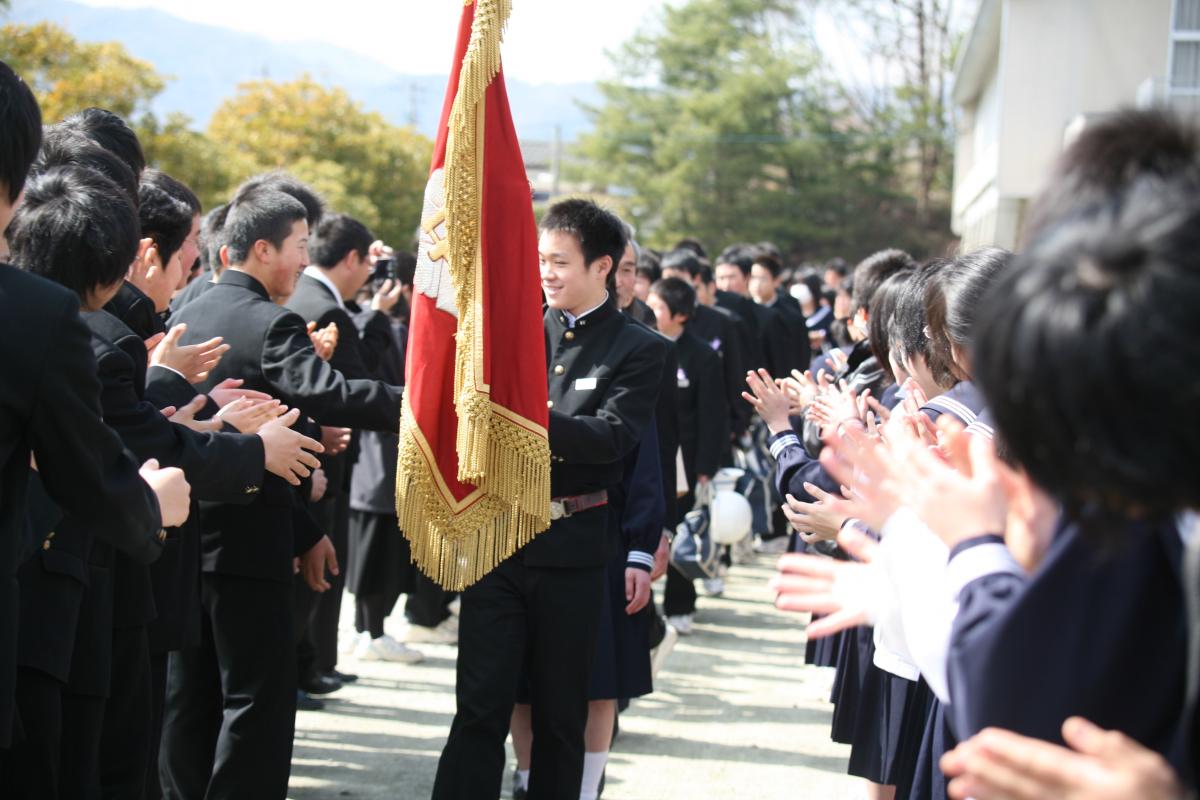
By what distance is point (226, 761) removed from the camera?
4055 mm

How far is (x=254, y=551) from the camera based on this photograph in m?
4.14

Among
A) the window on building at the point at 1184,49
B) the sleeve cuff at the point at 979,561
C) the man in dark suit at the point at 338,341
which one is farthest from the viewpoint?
the window on building at the point at 1184,49

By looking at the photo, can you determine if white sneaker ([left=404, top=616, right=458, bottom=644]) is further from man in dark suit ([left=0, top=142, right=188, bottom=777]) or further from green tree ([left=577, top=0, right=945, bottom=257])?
green tree ([left=577, top=0, right=945, bottom=257])

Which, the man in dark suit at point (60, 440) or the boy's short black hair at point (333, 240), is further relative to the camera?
the boy's short black hair at point (333, 240)

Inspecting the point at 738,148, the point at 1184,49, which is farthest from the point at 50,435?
the point at 738,148

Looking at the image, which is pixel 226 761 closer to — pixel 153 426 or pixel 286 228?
pixel 153 426

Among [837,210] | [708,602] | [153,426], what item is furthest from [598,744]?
[837,210]

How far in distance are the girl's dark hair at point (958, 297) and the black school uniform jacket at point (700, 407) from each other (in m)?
4.52

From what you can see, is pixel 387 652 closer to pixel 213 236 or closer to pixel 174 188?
pixel 213 236

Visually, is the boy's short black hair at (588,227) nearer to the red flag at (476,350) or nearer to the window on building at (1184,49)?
the red flag at (476,350)

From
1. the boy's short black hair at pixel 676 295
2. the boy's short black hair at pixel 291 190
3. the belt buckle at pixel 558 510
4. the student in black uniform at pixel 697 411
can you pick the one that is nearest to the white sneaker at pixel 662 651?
the student in black uniform at pixel 697 411

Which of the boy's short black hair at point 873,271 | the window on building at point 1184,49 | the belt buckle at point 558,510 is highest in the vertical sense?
the window on building at point 1184,49

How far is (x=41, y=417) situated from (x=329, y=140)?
2726 cm

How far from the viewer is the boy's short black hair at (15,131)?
7.32 ft
